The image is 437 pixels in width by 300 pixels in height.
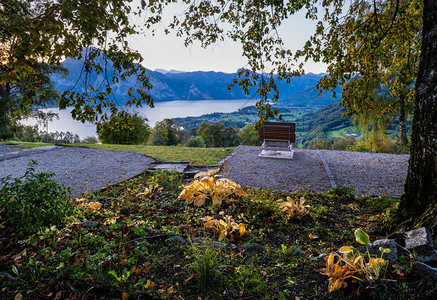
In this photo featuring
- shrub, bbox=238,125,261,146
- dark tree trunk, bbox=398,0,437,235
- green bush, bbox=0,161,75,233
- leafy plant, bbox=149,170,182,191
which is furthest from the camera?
shrub, bbox=238,125,261,146

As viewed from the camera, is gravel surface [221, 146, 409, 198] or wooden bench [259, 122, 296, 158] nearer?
gravel surface [221, 146, 409, 198]

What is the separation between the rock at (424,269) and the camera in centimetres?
192

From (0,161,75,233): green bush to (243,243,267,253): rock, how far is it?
2356 millimetres

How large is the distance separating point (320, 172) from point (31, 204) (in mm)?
7553

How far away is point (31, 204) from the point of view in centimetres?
287

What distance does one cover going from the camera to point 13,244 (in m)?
2.74

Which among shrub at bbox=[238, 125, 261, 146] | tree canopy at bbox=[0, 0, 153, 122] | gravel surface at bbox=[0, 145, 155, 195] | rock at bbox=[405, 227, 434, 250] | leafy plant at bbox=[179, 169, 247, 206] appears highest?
tree canopy at bbox=[0, 0, 153, 122]

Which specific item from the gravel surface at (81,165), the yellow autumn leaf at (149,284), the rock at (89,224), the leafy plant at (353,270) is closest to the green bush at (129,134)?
the gravel surface at (81,165)

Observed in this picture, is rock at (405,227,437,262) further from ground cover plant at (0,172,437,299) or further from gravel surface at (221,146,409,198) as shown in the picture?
gravel surface at (221,146,409,198)

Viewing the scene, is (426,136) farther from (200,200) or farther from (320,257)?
(200,200)

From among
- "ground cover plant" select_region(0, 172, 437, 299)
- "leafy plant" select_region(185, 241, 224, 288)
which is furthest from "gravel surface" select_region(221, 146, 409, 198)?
"leafy plant" select_region(185, 241, 224, 288)

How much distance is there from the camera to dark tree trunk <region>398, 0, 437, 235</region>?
2486mm

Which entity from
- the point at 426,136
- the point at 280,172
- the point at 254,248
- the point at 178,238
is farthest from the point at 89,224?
the point at 280,172

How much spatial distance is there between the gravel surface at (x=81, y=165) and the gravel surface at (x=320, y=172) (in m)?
3.46
